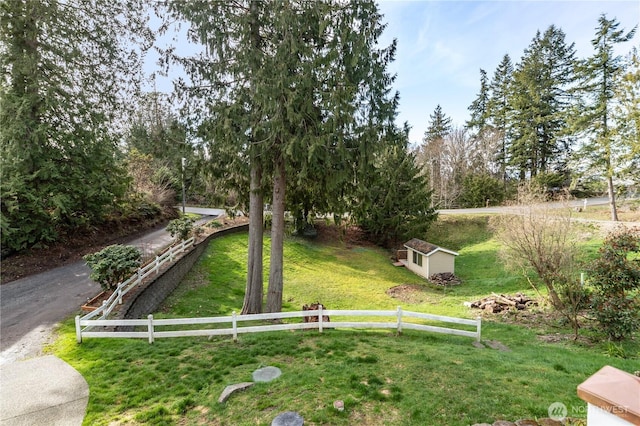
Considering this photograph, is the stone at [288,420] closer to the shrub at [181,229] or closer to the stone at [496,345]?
the stone at [496,345]

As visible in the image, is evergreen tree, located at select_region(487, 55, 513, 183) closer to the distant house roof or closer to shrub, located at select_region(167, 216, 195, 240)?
the distant house roof

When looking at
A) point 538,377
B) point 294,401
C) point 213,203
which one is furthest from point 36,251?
point 538,377

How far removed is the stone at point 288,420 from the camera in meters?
4.22

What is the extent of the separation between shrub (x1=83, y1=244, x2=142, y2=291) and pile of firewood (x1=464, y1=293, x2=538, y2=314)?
13.2m

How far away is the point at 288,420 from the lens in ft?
14.1

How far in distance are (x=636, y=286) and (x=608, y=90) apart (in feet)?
74.1

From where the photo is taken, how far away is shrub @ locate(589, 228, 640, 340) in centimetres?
807

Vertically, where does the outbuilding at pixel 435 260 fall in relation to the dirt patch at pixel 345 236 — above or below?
below

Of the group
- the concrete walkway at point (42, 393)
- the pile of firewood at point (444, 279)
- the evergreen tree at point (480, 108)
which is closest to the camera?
the concrete walkway at point (42, 393)

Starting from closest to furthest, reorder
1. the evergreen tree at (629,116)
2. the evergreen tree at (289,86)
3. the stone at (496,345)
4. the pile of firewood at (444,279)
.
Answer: the evergreen tree at (289,86) < the stone at (496,345) < the evergreen tree at (629,116) < the pile of firewood at (444,279)

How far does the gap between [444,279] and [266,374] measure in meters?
14.9

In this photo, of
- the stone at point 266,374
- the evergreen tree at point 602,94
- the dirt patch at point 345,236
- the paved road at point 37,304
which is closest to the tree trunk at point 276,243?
the stone at point 266,374

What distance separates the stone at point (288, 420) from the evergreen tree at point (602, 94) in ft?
88.5

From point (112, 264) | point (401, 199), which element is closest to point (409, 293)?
point (401, 199)
